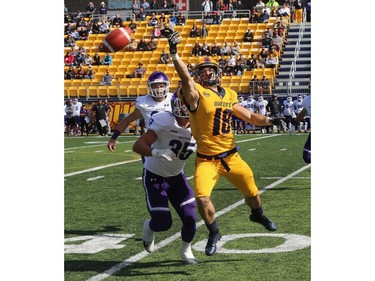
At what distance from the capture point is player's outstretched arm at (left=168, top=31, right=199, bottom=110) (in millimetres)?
5500

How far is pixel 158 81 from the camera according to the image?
6.91 meters

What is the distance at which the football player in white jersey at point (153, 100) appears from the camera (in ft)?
22.7

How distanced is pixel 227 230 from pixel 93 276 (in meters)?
1.95

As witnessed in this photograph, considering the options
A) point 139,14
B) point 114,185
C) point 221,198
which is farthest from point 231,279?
point 139,14

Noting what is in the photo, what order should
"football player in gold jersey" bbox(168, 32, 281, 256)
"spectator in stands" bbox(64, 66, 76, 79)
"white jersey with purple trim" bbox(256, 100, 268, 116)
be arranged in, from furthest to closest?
"spectator in stands" bbox(64, 66, 76, 79), "white jersey with purple trim" bbox(256, 100, 268, 116), "football player in gold jersey" bbox(168, 32, 281, 256)

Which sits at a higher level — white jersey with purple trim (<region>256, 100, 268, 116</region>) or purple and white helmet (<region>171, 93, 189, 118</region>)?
purple and white helmet (<region>171, 93, 189, 118</region>)

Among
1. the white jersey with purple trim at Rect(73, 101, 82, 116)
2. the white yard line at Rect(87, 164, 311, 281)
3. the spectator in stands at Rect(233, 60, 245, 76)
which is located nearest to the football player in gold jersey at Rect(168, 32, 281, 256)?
the white yard line at Rect(87, 164, 311, 281)

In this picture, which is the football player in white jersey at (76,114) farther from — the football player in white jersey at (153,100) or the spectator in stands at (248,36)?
the football player in white jersey at (153,100)

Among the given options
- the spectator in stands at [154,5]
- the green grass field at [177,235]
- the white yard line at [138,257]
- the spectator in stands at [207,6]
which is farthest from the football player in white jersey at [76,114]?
the white yard line at [138,257]

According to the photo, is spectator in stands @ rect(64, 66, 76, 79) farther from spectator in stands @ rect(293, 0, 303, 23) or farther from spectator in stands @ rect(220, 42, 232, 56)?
spectator in stands @ rect(293, 0, 303, 23)

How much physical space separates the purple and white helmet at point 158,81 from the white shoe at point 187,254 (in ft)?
5.32

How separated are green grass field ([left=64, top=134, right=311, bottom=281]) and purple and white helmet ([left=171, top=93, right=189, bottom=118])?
1.10 m

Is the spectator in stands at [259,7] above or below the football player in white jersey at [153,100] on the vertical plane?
above

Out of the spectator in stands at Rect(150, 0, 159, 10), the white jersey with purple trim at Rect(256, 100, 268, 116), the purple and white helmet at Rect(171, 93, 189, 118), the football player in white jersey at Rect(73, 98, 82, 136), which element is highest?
the spectator in stands at Rect(150, 0, 159, 10)
